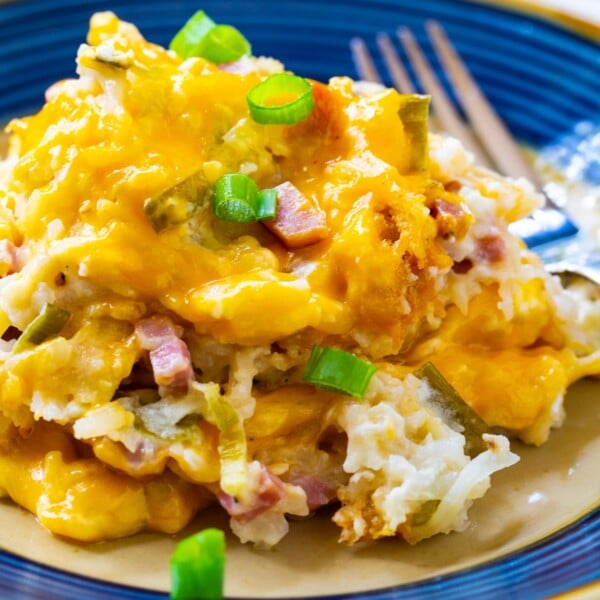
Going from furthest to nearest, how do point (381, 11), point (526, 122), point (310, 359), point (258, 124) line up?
point (381, 11), point (526, 122), point (258, 124), point (310, 359)

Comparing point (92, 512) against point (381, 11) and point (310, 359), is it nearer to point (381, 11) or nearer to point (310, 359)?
point (310, 359)

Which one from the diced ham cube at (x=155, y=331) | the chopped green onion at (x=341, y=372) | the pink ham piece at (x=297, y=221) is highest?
the pink ham piece at (x=297, y=221)

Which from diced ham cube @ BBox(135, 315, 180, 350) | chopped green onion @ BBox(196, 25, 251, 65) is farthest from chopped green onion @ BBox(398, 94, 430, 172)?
diced ham cube @ BBox(135, 315, 180, 350)

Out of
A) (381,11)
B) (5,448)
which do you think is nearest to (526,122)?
(381,11)

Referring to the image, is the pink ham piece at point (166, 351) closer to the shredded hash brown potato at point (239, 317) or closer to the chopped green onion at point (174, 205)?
the shredded hash brown potato at point (239, 317)

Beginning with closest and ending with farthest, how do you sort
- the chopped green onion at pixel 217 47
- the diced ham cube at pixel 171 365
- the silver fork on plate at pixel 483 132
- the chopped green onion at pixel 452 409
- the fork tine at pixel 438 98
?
the diced ham cube at pixel 171 365 < the chopped green onion at pixel 452 409 < the chopped green onion at pixel 217 47 < the silver fork on plate at pixel 483 132 < the fork tine at pixel 438 98

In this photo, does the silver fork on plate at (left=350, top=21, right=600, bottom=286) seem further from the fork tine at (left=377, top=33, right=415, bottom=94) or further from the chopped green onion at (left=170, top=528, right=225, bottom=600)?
the chopped green onion at (left=170, top=528, right=225, bottom=600)

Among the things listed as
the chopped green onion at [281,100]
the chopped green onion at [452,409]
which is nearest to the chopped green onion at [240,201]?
the chopped green onion at [281,100]
